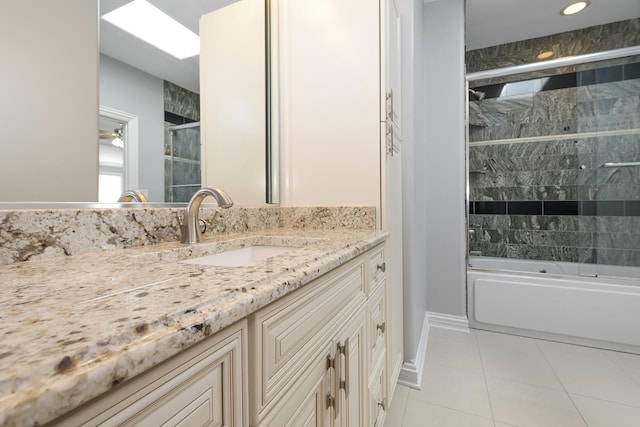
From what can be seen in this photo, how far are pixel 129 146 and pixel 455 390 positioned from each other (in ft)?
5.84

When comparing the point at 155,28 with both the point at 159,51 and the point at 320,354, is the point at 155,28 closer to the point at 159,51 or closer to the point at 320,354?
the point at 159,51

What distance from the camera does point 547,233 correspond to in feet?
8.89

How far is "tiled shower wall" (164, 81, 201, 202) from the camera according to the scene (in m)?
0.98

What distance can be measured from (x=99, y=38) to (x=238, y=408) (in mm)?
925

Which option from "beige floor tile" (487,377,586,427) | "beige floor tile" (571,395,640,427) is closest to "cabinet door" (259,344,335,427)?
"beige floor tile" (487,377,586,427)

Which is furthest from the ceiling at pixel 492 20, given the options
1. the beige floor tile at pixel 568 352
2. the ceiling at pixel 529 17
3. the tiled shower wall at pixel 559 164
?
the beige floor tile at pixel 568 352

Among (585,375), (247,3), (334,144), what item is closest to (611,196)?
(585,375)

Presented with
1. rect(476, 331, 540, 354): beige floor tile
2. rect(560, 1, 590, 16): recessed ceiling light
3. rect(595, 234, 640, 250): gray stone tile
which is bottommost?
rect(476, 331, 540, 354): beige floor tile

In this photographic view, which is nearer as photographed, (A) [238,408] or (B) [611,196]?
(A) [238,408]

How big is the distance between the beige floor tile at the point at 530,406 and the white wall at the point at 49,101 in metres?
1.81

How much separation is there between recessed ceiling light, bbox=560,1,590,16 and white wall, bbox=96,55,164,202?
302 centimetres

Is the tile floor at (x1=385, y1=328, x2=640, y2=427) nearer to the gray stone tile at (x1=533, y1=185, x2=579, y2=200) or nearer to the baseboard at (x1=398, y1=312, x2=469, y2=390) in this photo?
the baseboard at (x1=398, y1=312, x2=469, y2=390)

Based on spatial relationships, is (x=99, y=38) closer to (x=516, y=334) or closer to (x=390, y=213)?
(x=390, y=213)

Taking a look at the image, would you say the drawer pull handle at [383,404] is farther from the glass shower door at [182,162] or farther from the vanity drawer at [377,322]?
the glass shower door at [182,162]
